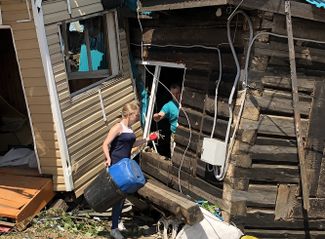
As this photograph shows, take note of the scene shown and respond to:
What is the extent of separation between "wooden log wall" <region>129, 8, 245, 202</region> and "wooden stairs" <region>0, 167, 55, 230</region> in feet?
6.88

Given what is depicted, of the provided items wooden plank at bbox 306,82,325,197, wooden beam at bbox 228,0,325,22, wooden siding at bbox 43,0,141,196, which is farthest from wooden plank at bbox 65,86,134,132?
wooden plank at bbox 306,82,325,197

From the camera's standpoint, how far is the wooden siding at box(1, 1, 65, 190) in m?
7.16

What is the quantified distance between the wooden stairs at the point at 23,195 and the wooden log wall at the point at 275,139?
107 inches

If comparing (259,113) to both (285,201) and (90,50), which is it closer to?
(285,201)

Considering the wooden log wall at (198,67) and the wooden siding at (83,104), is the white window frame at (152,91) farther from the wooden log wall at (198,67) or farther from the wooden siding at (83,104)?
the wooden siding at (83,104)

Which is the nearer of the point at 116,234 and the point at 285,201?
the point at 116,234

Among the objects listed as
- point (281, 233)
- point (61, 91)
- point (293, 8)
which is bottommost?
point (281, 233)

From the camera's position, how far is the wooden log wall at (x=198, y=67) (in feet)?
23.1

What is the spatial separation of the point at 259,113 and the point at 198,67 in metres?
1.39

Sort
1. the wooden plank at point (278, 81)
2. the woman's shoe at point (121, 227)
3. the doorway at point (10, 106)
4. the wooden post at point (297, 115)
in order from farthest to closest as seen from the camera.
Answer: the doorway at point (10, 106) → the woman's shoe at point (121, 227) → the wooden plank at point (278, 81) → the wooden post at point (297, 115)

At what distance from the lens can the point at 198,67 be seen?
25.1 ft

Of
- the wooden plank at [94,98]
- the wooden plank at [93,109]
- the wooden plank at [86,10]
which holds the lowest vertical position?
the wooden plank at [93,109]

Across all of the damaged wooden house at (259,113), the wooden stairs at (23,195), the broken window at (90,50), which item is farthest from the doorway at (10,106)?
the damaged wooden house at (259,113)

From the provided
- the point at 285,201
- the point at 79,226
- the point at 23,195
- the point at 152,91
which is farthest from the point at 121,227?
the point at 152,91
